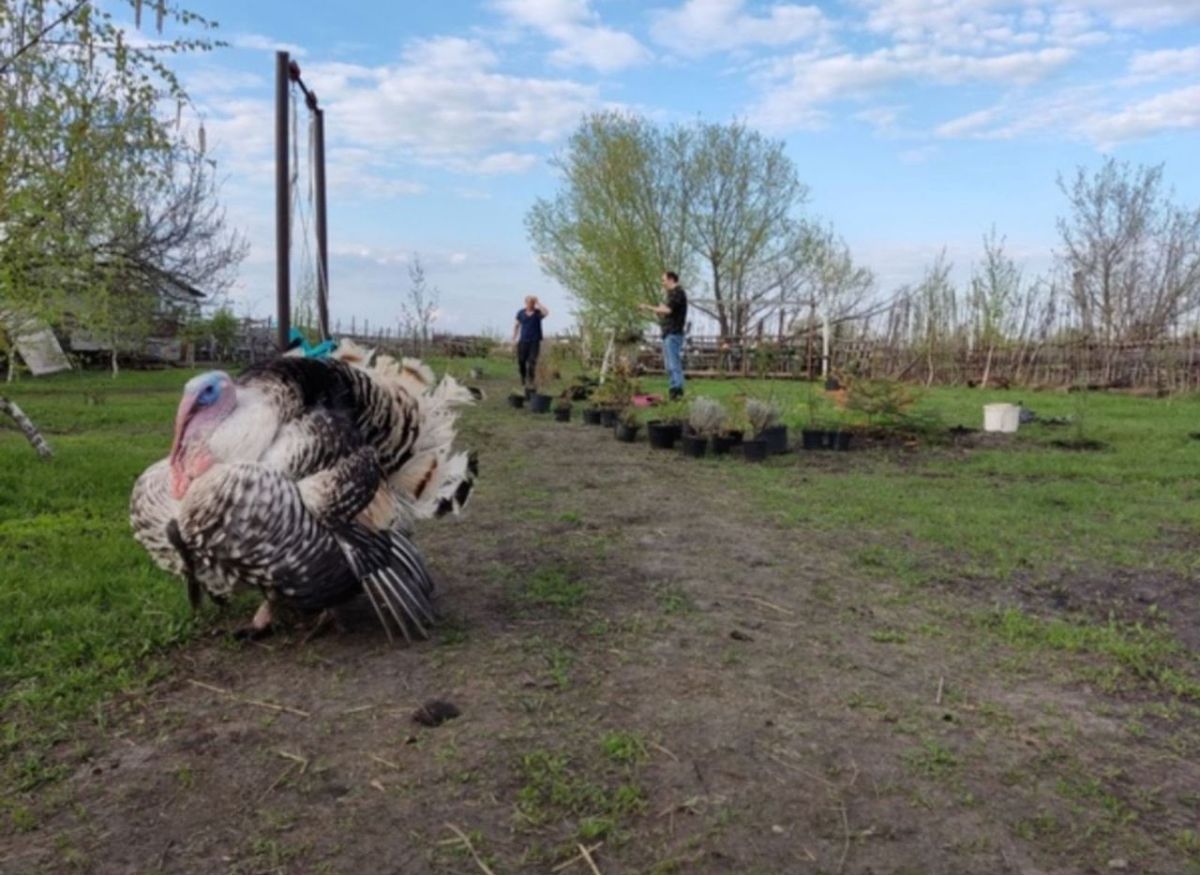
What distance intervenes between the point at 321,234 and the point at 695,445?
413cm

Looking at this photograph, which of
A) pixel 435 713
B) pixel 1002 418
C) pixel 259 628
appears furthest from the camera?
pixel 1002 418

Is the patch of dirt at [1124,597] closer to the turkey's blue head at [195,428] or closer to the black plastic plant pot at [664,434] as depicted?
the turkey's blue head at [195,428]

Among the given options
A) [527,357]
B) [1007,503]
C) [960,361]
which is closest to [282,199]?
[1007,503]

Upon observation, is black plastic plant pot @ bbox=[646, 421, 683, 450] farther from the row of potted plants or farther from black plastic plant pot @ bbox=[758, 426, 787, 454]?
black plastic plant pot @ bbox=[758, 426, 787, 454]

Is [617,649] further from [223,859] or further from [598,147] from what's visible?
[598,147]

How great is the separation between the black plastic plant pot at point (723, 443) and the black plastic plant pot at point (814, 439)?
918 mm

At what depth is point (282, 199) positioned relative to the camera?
584 centimetres

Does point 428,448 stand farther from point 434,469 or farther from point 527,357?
point 527,357

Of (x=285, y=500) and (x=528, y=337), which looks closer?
(x=285, y=500)

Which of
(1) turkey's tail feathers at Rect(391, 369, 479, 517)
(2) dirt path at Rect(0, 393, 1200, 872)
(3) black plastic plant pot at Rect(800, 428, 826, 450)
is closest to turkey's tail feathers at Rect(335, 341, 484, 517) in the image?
(1) turkey's tail feathers at Rect(391, 369, 479, 517)

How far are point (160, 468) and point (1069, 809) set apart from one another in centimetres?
321

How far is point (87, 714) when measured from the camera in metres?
2.80

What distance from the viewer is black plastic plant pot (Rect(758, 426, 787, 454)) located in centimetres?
920

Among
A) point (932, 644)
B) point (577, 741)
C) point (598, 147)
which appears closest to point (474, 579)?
point (577, 741)
